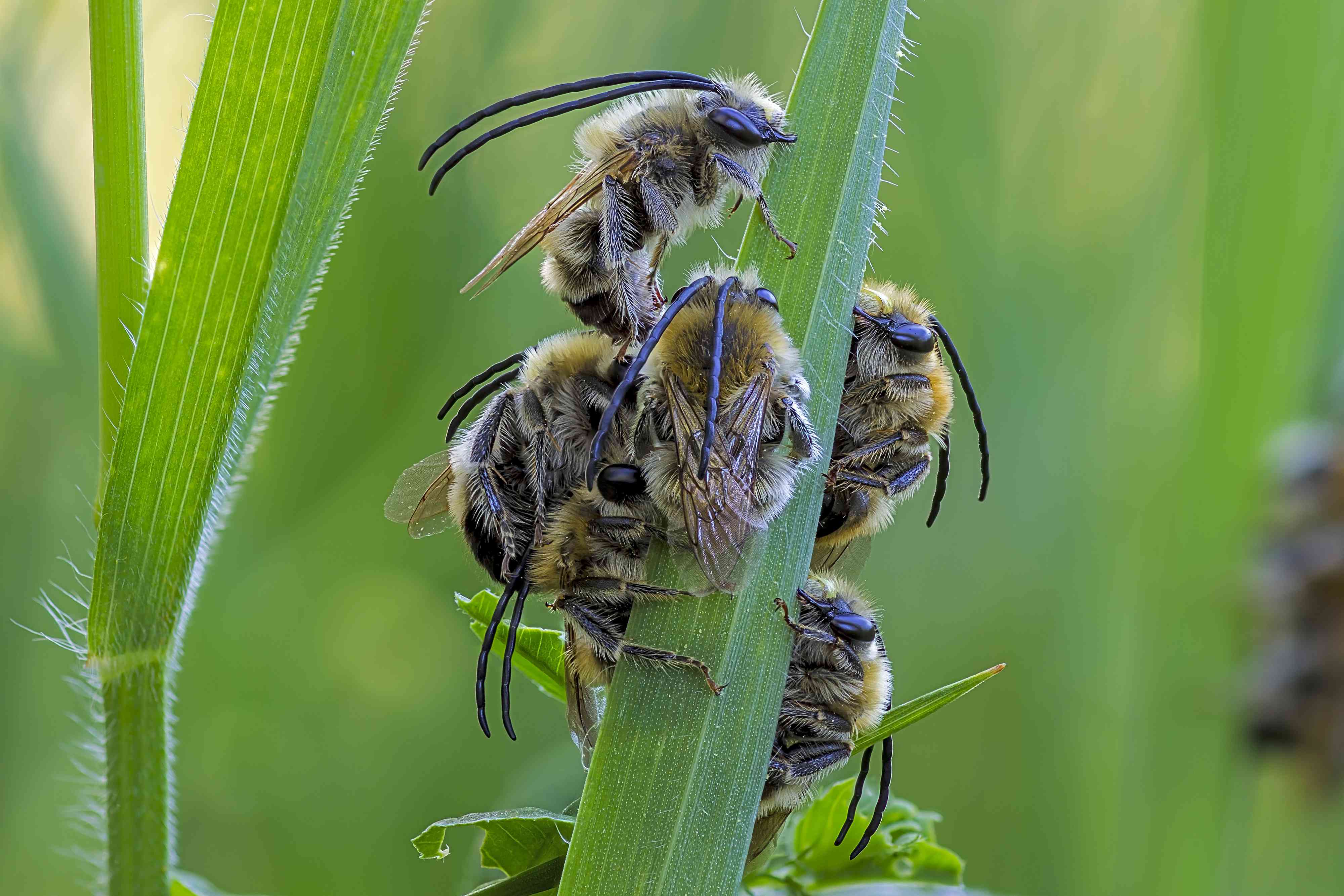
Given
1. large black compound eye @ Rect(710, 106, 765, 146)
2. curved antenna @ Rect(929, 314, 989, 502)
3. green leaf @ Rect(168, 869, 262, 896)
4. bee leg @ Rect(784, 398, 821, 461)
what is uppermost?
large black compound eye @ Rect(710, 106, 765, 146)

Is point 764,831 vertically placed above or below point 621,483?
below

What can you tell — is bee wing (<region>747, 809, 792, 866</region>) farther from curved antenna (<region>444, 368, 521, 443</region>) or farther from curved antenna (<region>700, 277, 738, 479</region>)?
curved antenna (<region>444, 368, 521, 443</region>)

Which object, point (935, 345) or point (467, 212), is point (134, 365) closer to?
point (935, 345)

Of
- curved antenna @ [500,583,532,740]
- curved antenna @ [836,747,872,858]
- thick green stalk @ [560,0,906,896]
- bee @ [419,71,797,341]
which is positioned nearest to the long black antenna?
curved antenna @ [836,747,872,858]

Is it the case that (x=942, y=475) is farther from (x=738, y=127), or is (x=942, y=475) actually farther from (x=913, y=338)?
(x=738, y=127)

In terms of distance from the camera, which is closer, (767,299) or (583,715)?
(767,299)

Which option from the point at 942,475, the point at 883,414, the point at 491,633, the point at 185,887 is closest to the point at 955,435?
the point at 942,475

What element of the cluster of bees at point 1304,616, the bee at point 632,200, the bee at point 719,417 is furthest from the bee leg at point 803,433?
the cluster of bees at point 1304,616
